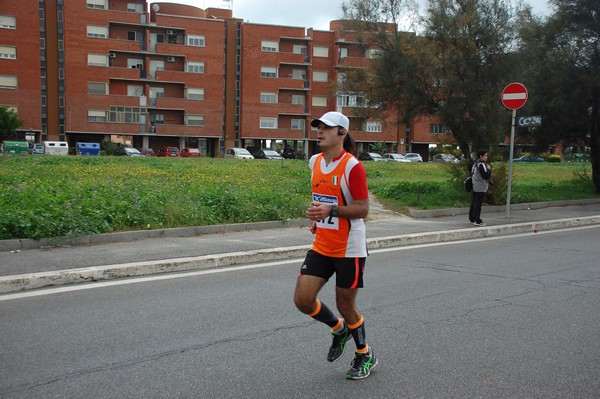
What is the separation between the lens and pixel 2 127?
51.8m

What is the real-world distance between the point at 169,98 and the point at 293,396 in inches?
2465

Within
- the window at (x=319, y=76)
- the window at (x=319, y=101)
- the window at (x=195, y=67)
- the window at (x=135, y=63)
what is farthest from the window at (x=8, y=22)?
the window at (x=319, y=101)

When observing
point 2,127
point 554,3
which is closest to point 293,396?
point 554,3

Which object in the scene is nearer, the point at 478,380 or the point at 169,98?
the point at 478,380

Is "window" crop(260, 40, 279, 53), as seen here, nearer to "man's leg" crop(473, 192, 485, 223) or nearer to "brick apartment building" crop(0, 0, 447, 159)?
"brick apartment building" crop(0, 0, 447, 159)

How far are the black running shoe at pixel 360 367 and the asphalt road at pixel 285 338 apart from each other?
6cm

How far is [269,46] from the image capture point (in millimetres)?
67562

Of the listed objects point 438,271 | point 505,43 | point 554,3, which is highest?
point 554,3

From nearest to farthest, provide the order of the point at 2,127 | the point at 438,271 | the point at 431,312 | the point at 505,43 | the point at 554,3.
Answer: the point at 431,312, the point at 438,271, the point at 505,43, the point at 554,3, the point at 2,127

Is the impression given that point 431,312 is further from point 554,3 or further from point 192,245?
point 554,3

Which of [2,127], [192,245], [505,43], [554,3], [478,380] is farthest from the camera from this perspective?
[2,127]

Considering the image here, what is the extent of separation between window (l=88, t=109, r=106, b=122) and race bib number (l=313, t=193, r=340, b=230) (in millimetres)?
61121

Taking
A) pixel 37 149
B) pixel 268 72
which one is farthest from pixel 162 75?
pixel 37 149

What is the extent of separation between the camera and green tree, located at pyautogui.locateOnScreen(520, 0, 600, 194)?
64.1 ft
